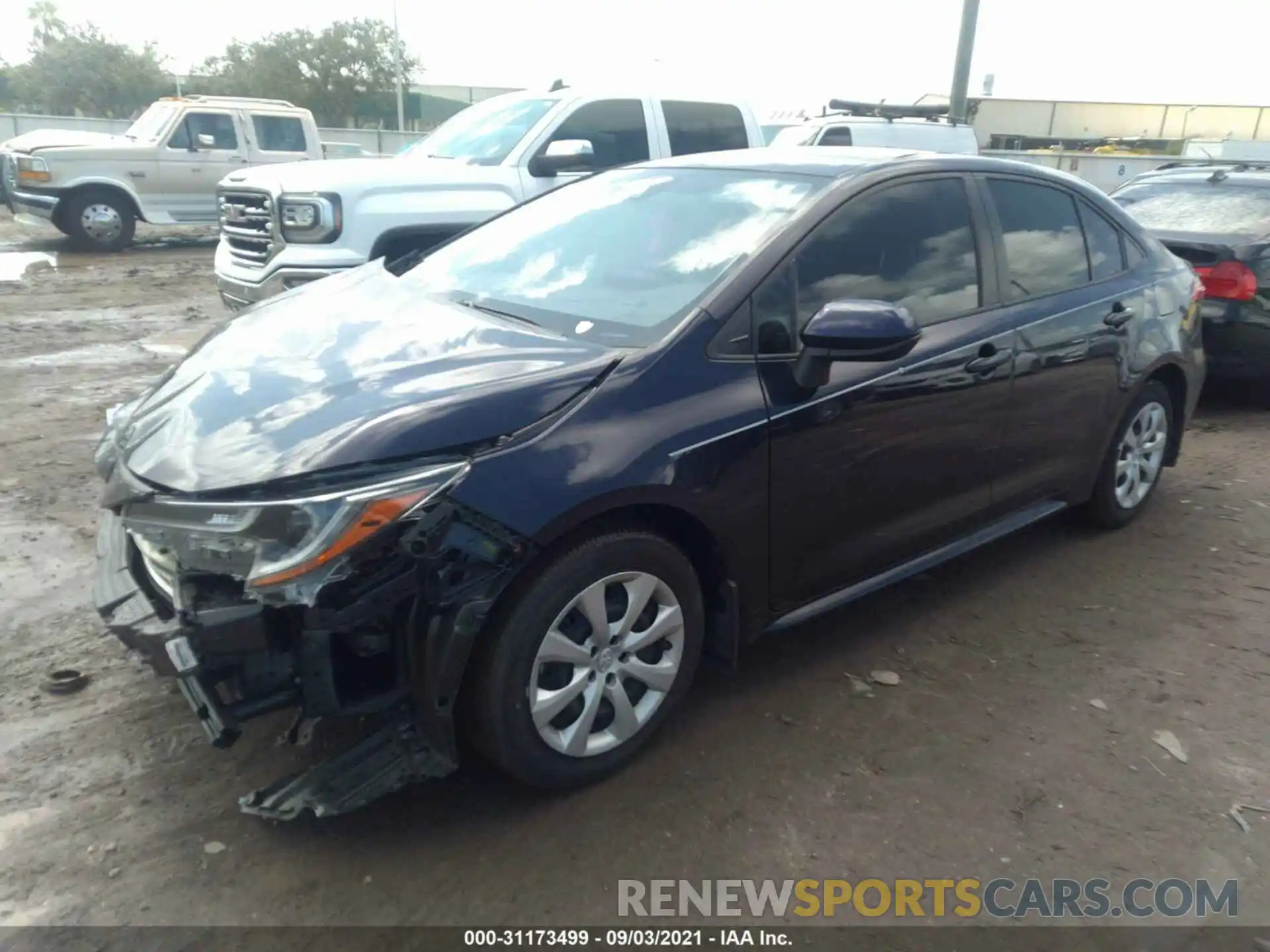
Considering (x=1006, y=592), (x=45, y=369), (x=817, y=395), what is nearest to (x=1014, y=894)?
(x=817, y=395)

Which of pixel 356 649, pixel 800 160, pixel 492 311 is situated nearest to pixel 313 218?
pixel 492 311

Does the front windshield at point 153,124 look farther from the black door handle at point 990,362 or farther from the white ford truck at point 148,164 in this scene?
the black door handle at point 990,362

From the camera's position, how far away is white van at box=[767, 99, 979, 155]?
1260cm

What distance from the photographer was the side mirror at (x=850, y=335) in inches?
113

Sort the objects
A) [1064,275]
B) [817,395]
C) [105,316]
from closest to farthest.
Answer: [817,395] → [1064,275] → [105,316]

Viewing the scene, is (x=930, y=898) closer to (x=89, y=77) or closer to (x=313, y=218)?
(x=313, y=218)

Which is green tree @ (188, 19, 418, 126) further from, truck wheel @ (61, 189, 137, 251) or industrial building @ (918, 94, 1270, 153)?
truck wheel @ (61, 189, 137, 251)

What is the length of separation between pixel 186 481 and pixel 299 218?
496 centimetres

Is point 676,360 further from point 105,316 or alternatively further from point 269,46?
point 269,46

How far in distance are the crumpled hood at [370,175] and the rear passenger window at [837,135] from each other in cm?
637

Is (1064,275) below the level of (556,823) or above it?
above

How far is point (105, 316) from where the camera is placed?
31.5 ft

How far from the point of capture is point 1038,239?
13.0ft

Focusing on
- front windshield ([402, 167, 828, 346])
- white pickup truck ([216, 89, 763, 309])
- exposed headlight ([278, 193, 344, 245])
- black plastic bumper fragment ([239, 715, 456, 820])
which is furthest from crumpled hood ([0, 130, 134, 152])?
black plastic bumper fragment ([239, 715, 456, 820])
